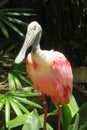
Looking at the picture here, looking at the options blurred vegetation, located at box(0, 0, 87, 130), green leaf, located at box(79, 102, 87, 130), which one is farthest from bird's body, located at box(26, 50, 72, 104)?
blurred vegetation, located at box(0, 0, 87, 130)

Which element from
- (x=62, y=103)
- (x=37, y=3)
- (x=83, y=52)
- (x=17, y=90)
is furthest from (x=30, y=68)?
(x=37, y=3)

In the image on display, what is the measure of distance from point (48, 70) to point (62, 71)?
0.11 m

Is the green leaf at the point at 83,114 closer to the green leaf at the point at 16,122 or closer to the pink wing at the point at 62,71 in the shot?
the pink wing at the point at 62,71

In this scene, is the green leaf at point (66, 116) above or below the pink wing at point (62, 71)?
below

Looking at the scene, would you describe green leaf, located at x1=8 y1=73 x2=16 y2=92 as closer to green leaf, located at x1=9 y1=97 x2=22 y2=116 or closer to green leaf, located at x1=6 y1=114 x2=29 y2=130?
green leaf, located at x1=9 y1=97 x2=22 y2=116

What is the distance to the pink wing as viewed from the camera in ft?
8.12

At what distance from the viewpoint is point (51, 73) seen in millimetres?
2498

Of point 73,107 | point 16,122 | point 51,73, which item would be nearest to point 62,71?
point 51,73

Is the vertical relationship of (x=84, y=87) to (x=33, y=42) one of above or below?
below

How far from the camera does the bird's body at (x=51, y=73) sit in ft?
7.98

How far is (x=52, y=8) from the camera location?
17.9 feet

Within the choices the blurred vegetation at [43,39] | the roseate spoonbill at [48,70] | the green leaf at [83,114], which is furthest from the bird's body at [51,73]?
the blurred vegetation at [43,39]

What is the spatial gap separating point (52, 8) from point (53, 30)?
0.31 meters

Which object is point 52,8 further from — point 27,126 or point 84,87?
point 27,126
